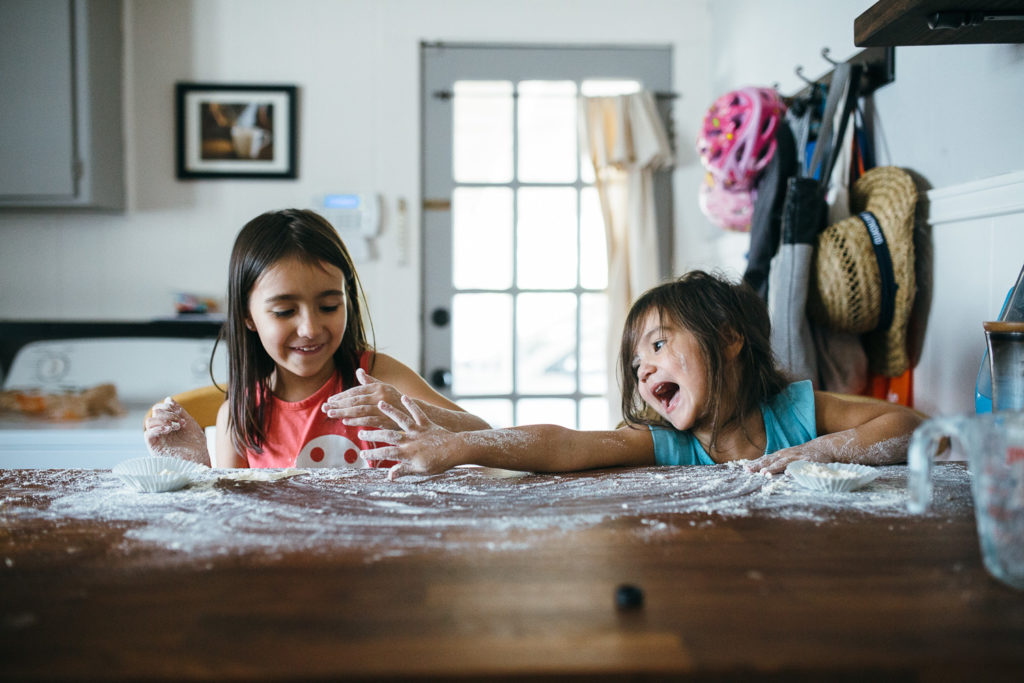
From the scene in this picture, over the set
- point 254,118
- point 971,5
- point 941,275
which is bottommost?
point 941,275

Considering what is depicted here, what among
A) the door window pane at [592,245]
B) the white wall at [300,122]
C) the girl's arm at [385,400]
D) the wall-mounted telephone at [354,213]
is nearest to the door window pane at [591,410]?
the door window pane at [592,245]

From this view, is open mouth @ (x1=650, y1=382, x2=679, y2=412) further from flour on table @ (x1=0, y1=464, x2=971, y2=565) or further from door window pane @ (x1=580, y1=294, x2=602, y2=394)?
door window pane @ (x1=580, y1=294, x2=602, y2=394)

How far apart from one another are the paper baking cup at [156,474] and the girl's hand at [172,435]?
25 cm

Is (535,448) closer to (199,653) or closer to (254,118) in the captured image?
(199,653)

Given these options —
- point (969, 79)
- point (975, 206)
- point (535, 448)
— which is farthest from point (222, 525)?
point (969, 79)

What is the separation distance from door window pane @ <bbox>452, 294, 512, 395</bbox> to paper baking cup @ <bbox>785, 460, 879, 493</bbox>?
1.93m

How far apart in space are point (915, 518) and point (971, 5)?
659 millimetres

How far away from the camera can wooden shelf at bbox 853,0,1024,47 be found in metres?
0.90

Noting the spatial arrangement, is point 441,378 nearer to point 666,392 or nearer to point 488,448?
point 666,392

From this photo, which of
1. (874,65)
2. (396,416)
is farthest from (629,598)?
(874,65)

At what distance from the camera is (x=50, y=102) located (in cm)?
233

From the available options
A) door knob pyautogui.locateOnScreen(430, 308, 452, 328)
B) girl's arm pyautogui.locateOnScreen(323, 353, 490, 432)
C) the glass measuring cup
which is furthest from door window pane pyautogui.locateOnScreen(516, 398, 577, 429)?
the glass measuring cup

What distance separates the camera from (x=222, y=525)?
0.62 metres

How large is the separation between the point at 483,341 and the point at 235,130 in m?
1.15
